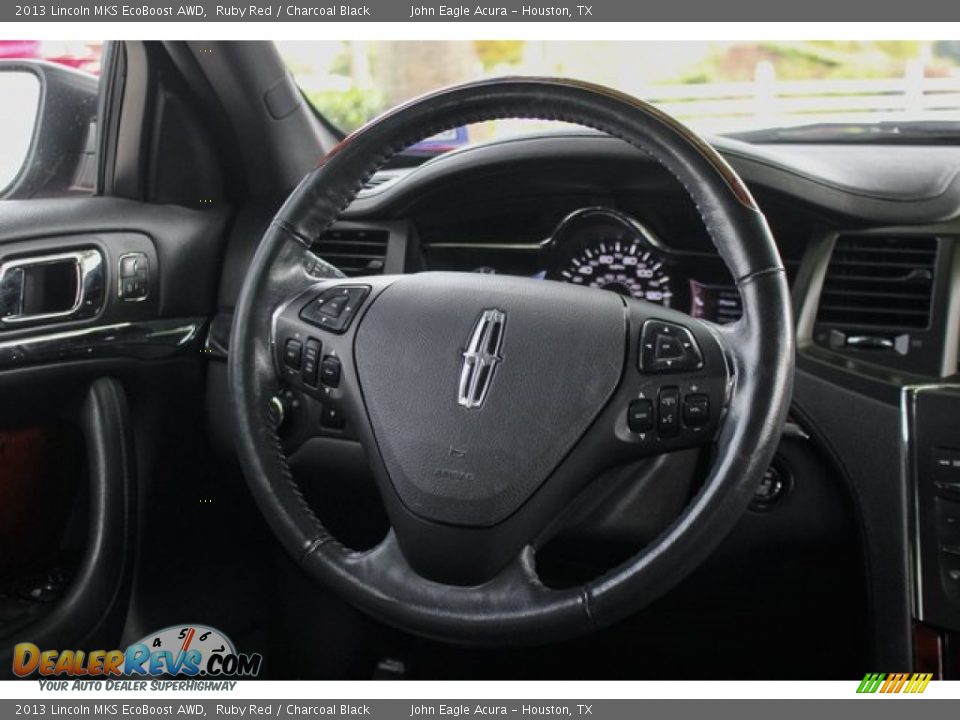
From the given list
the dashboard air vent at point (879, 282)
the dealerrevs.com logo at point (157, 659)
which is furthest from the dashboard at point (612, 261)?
the dealerrevs.com logo at point (157, 659)

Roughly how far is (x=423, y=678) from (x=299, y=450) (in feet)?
1.73

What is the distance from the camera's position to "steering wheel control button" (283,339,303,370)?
4.37 feet

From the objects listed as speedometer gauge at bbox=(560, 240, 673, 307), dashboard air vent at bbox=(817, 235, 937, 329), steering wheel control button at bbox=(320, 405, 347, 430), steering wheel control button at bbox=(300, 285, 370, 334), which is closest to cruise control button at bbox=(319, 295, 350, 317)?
steering wheel control button at bbox=(300, 285, 370, 334)

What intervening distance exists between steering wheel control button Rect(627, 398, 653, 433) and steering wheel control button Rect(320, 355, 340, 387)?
366mm

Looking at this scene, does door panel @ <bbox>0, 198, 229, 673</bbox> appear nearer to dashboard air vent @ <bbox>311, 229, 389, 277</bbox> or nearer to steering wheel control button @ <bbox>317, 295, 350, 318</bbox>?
dashboard air vent @ <bbox>311, 229, 389, 277</bbox>

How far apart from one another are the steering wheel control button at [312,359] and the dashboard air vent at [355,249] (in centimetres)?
52

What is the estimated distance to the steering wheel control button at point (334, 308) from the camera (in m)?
1.33

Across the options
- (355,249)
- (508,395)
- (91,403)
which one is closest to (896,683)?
(508,395)

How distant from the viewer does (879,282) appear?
158 cm

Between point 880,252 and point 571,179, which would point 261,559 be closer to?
point 571,179

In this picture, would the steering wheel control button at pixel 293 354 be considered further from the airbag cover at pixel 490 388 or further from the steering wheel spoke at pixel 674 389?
the steering wheel spoke at pixel 674 389

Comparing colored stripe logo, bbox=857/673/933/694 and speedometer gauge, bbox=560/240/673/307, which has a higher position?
speedometer gauge, bbox=560/240/673/307

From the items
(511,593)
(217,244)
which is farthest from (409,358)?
(217,244)

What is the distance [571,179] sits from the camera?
5.66 feet
